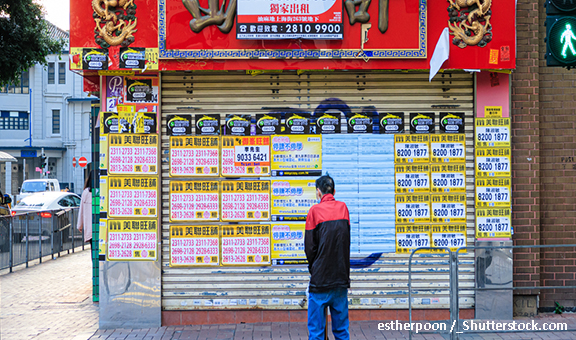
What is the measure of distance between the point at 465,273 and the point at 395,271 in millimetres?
1074

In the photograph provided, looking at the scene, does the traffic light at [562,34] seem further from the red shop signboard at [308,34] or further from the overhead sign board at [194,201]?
the overhead sign board at [194,201]

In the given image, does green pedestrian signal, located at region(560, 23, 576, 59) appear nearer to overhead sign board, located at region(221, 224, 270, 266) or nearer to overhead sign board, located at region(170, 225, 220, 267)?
overhead sign board, located at region(221, 224, 270, 266)

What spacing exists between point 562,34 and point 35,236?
12.9 m

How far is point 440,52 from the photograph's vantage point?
6969mm

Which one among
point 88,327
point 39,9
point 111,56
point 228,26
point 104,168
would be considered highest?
point 39,9

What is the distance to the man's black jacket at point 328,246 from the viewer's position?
5.11 m

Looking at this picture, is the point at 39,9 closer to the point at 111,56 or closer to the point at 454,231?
the point at 111,56

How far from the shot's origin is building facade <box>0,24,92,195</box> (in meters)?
45.1

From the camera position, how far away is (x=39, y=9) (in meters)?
17.8

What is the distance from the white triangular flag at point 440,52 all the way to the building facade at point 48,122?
43.8 m

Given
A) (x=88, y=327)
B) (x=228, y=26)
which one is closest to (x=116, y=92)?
(x=228, y=26)

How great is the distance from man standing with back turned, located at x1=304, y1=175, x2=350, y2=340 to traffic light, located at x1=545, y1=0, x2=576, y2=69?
9.12ft

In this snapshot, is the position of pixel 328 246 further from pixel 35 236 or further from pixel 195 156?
pixel 35 236

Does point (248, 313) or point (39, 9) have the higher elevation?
point (39, 9)
